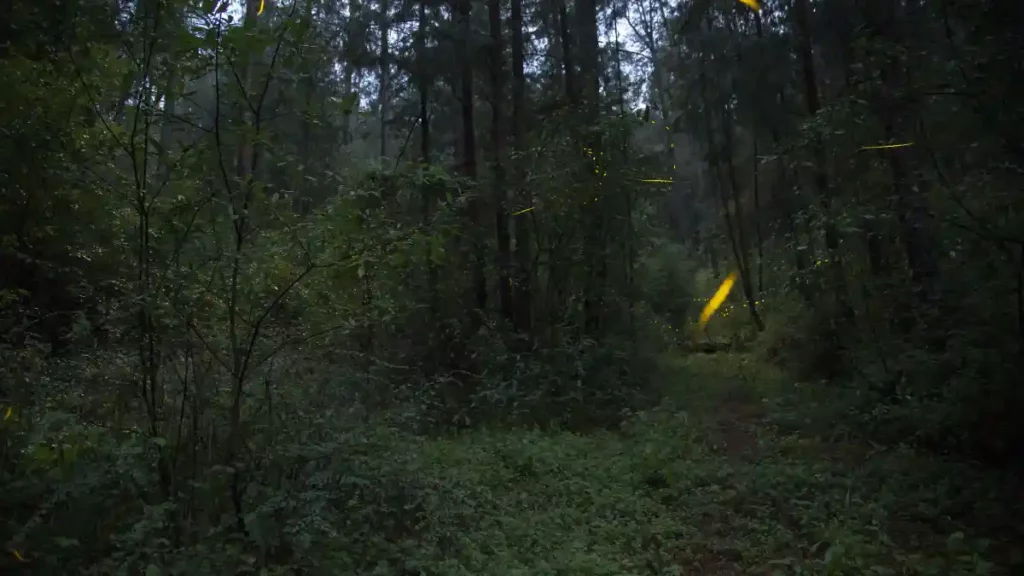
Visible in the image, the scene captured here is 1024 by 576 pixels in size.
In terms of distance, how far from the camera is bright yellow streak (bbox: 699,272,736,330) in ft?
74.8

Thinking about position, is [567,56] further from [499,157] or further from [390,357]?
[390,357]

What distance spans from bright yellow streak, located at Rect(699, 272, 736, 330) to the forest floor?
46.0 feet

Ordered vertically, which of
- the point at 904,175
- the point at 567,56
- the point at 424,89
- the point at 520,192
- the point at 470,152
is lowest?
the point at 904,175

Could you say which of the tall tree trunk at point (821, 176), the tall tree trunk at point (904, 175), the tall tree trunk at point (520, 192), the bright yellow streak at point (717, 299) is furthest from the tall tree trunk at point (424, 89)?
the bright yellow streak at point (717, 299)

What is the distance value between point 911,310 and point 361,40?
9645 mm

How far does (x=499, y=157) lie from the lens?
12227 millimetres

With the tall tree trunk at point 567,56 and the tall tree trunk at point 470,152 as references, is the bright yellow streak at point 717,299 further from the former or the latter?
the tall tree trunk at point 470,152

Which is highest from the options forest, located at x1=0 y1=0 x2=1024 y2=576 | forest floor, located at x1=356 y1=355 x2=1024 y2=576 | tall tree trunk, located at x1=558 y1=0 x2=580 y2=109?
tall tree trunk, located at x1=558 y1=0 x2=580 y2=109

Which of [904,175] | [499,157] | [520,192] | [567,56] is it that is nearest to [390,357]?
[520,192]

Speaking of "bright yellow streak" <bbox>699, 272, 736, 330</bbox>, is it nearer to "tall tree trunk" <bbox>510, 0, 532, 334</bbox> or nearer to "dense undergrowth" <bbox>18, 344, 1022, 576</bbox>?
"tall tree trunk" <bbox>510, 0, 532, 334</bbox>

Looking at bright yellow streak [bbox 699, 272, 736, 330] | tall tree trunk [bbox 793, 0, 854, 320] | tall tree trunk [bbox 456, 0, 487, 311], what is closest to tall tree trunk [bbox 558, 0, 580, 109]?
tall tree trunk [bbox 456, 0, 487, 311]

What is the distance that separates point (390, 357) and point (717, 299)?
17.1 meters

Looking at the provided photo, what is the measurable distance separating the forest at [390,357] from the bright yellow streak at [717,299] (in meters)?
11.5

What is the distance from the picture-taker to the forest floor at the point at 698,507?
203 inches
